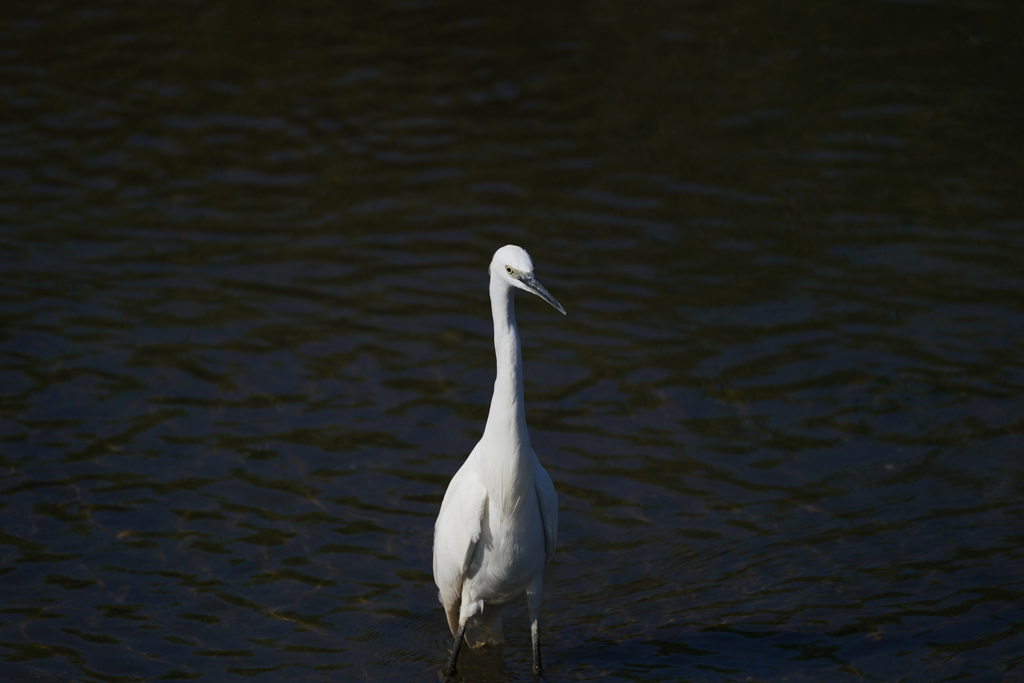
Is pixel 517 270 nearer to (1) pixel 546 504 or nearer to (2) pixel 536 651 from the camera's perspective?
(1) pixel 546 504

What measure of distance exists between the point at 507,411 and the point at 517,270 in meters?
0.70

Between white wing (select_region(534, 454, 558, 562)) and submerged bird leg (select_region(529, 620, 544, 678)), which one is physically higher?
white wing (select_region(534, 454, 558, 562))

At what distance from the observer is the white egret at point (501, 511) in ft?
16.8

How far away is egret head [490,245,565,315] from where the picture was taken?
4.89 metres

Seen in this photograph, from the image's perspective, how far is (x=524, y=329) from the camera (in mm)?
9023

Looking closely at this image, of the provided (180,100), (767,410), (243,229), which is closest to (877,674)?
(767,410)

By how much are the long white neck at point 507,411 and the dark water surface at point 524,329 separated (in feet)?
4.28

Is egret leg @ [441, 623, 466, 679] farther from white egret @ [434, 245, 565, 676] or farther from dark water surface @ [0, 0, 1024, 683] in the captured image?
dark water surface @ [0, 0, 1024, 683]

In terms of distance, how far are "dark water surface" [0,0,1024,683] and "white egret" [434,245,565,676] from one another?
1.93ft

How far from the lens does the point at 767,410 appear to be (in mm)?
7844

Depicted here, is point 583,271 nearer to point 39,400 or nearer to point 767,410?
point 767,410

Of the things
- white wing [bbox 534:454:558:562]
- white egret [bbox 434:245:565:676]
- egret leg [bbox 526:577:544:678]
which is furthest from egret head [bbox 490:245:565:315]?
egret leg [bbox 526:577:544:678]

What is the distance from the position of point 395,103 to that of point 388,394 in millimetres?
4861

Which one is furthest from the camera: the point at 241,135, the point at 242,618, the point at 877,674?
the point at 241,135
